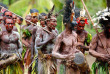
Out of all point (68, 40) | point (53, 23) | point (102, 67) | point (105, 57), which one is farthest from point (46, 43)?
point (105, 57)

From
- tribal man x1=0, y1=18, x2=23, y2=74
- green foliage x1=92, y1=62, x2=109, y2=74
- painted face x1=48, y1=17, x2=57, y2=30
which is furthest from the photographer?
tribal man x1=0, y1=18, x2=23, y2=74

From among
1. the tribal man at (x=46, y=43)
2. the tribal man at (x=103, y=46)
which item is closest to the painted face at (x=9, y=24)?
the tribal man at (x=46, y=43)

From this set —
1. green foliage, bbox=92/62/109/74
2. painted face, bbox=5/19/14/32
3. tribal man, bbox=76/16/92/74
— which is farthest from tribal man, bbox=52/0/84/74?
painted face, bbox=5/19/14/32

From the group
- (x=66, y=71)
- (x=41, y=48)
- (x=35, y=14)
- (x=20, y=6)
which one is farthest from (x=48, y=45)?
(x=20, y=6)

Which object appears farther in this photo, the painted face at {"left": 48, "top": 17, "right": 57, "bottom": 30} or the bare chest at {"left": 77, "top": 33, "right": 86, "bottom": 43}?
the bare chest at {"left": 77, "top": 33, "right": 86, "bottom": 43}

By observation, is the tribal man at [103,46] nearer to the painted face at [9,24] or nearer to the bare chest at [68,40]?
the bare chest at [68,40]

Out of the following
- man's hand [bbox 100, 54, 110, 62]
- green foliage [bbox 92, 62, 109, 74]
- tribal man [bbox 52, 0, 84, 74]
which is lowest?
green foliage [bbox 92, 62, 109, 74]

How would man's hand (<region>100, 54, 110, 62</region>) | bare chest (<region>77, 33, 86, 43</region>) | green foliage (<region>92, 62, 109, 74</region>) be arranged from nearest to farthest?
1. man's hand (<region>100, 54, 110, 62</region>)
2. green foliage (<region>92, 62, 109, 74</region>)
3. bare chest (<region>77, 33, 86, 43</region>)

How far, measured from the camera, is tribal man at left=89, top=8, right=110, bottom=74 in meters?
7.65

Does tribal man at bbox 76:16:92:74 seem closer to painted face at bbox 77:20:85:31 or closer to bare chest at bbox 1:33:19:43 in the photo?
painted face at bbox 77:20:85:31

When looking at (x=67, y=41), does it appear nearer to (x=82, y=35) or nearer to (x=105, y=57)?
(x=105, y=57)

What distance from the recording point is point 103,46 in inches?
304

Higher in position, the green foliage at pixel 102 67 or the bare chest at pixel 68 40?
the bare chest at pixel 68 40

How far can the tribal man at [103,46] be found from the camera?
7652mm
